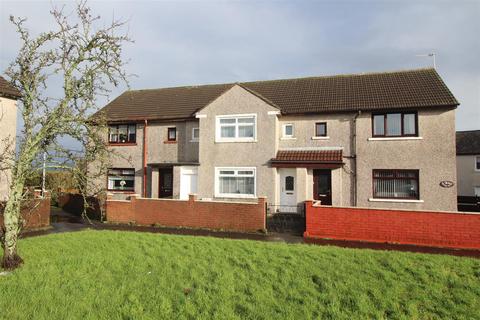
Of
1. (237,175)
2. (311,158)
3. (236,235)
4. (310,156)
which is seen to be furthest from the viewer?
(237,175)

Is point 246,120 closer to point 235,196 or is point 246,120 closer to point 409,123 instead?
point 235,196

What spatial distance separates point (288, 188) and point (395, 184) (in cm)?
486

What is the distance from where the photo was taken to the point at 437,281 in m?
6.68

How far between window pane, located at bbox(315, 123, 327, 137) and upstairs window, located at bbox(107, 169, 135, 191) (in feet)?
34.8

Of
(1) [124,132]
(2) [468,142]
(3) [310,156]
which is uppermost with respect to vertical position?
(2) [468,142]

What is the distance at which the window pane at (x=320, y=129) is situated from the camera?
16250 millimetres

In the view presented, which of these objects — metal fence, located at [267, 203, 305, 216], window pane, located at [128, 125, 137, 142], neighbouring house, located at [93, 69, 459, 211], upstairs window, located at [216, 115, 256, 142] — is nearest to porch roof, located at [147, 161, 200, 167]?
neighbouring house, located at [93, 69, 459, 211]

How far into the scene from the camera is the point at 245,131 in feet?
53.3

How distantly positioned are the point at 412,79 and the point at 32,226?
18911 millimetres

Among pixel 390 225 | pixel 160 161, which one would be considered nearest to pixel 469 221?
pixel 390 225

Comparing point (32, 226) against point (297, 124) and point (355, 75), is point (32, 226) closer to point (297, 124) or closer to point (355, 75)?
point (297, 124)

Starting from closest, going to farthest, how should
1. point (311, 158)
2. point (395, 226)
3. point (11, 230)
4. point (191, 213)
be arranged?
point (11, 230) → point (395, 226) → point (191, 213) → point (311, 158)

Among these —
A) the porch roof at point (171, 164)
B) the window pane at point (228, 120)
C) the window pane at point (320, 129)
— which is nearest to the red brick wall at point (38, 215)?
A: the porch roof at point (171, 164)

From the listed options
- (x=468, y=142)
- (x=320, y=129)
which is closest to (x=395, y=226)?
(x=320, y=129)
